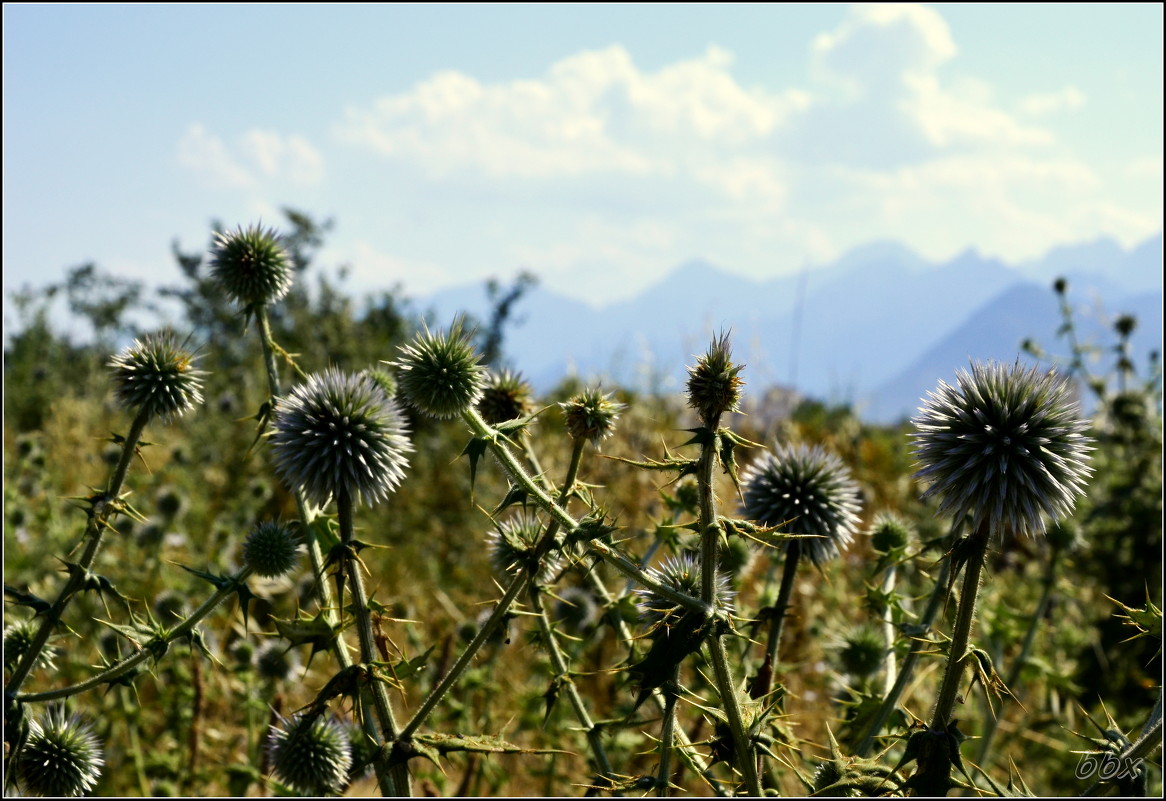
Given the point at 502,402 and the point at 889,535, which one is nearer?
the point at 502,402

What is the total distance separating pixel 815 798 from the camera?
2.00m

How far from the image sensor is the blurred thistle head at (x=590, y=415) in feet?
7.79

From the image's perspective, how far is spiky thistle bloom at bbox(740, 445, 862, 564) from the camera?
298cm

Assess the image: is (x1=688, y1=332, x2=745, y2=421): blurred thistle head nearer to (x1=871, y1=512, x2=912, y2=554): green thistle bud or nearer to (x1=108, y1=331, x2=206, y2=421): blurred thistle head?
(x1=871, y1=512, x2=912, y2=554): green thistle bud

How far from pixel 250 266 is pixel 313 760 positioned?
177cm

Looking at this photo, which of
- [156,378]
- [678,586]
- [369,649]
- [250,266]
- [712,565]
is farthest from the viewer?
[250,266]

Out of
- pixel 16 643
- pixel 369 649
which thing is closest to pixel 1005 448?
pixel 369 649

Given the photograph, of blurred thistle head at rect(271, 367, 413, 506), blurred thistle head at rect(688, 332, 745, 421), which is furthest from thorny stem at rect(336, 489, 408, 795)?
blurred thistle head at rect(688, 332, 745, 421)

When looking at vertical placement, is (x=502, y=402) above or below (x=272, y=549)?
above

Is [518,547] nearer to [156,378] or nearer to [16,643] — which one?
[156,378]

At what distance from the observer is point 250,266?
3170 millimetres

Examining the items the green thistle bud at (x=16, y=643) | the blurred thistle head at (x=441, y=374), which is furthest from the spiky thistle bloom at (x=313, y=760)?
the blurred thistle head at (x=441, y=374)

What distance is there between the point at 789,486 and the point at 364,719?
1.60 m

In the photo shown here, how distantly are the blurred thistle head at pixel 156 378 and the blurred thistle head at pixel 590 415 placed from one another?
137 centimetres
